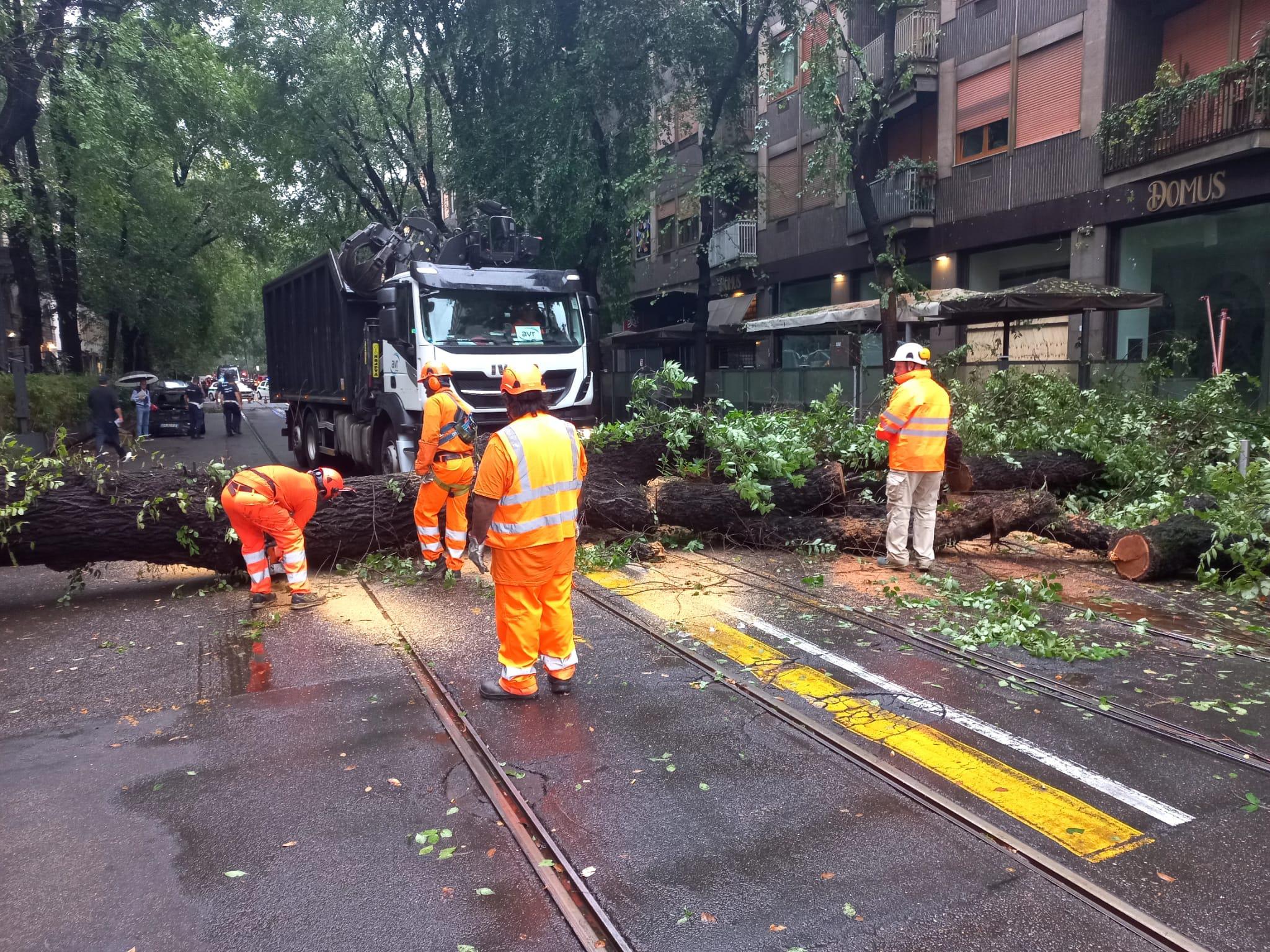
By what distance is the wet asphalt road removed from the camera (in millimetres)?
2955

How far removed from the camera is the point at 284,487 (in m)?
6.76

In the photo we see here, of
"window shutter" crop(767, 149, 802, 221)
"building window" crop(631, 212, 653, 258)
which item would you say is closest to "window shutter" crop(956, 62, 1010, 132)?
"window shutter" crop(767, 149, 802, 221)

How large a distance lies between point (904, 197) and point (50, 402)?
18.3 metres

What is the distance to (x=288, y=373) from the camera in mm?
16625

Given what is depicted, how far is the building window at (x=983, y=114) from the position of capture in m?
18.7

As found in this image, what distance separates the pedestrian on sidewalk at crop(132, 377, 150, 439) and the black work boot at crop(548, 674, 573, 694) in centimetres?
2103

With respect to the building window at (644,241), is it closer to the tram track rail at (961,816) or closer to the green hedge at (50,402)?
the green hedge at (50,402)

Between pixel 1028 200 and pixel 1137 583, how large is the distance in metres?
12.9

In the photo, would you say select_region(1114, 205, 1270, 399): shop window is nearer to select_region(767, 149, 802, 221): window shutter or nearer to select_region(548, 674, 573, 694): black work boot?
select_region(767, 149, 802, 221): window shutter

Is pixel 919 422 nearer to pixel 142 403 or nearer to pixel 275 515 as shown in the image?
pixel 275 515

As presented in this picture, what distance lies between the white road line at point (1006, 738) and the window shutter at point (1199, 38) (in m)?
14.4

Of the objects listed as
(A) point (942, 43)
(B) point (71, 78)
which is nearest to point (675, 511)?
(B) point (71, 78)

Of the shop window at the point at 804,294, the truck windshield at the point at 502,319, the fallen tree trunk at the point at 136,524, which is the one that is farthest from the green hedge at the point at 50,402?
the shop window at the point at 804,294

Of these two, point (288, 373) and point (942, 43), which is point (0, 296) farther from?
point (942, 43)
